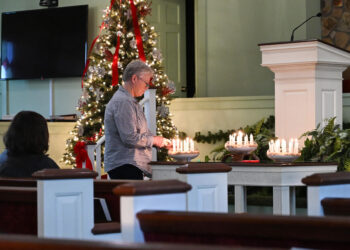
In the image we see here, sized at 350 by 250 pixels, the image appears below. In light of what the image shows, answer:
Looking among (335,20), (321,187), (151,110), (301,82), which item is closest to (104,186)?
(321,187)

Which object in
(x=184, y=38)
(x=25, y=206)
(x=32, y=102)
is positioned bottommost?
(x=25, y=206)

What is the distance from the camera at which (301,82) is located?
24.7 ft

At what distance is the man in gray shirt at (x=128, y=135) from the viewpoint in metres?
5.42

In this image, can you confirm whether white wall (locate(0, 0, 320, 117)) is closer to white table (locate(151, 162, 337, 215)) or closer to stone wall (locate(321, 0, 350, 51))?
stone wall (locate(321, 0, 350, 51))

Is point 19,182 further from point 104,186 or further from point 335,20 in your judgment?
point 335,20

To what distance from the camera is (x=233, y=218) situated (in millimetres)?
2602

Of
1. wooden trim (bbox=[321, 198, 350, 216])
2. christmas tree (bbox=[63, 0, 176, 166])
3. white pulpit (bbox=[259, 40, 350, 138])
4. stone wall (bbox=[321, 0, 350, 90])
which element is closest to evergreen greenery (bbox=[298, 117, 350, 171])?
white pulpit (bbox=[259, 40, 350, 138])

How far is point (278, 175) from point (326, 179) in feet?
7.69

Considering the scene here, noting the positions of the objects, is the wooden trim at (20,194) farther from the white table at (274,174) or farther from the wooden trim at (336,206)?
the wooden trim at (336,206)

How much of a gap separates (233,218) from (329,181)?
27.8 inches

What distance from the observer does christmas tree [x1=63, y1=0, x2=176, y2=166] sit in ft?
29.8

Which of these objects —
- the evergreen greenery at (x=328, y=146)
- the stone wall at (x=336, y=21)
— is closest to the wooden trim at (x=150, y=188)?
the evergreen greenery at (x=328, y=146)

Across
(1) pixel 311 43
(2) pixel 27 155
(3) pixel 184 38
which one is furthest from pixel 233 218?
(3) pixel 184 38

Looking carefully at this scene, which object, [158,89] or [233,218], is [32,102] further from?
[233,218]
